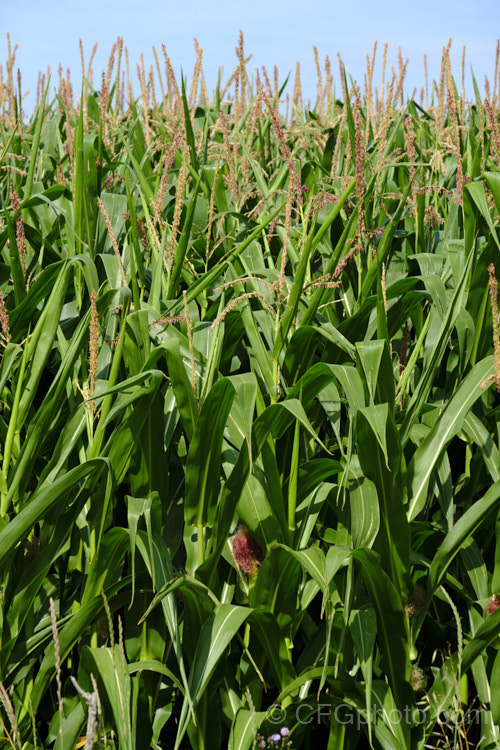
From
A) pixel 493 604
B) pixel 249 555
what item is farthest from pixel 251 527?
pixel 493 604

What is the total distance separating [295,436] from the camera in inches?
52.2

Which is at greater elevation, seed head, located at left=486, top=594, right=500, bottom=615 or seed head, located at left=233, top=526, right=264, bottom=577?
seed head, located at left=233, top=526, right=264, bottom=577

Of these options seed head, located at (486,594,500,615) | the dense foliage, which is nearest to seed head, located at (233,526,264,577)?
the dense foliage

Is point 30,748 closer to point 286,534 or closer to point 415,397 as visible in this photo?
point 286,534

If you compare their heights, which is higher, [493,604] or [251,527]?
[251,527]

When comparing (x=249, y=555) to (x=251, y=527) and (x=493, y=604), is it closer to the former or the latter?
(x=251, y=527)

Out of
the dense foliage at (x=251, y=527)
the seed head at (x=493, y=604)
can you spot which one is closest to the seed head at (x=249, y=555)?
the dense foliage at (x=251, y=527)

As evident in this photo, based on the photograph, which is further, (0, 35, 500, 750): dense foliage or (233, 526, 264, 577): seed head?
(233, 526, 264, 577): seed head

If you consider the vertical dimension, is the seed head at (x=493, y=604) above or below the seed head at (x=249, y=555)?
below

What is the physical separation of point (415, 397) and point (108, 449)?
0.59 m

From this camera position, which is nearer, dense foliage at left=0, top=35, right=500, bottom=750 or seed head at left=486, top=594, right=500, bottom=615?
dense foliage at left=0, top=35, right=500, bottom=750

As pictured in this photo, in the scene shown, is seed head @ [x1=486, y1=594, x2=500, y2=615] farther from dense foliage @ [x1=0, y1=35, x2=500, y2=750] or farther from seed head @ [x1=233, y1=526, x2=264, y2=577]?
seed head @ [x1=233, y1=526, x2=264, y2=577]

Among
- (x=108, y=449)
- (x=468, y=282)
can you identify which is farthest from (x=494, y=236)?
(x=108, y=449)

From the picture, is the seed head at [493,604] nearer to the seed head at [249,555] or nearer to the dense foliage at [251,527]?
the dense foliage at [251,527]
